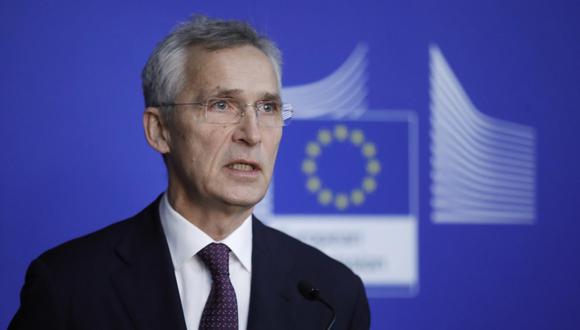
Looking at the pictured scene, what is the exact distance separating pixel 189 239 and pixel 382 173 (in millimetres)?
1177

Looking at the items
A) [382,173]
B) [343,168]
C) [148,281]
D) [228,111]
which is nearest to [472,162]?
[382,173]

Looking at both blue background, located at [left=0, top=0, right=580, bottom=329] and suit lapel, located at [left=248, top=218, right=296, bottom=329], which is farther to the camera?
blue background, located at [left=0, top=0, right=580, bottom=329]

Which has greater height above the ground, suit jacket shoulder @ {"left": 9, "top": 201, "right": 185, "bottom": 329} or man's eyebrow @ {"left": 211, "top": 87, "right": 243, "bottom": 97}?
man's eyebrow @ {"left": 211, "top": 87, "right": 243, "bottom": 97}

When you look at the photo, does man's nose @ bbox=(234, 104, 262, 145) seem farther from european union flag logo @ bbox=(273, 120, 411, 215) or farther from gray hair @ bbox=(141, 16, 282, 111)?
european union flag logo @ bbox=(273, 120, 411, 215)

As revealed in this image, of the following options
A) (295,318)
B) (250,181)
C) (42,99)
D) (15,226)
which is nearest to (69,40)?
(42,99)

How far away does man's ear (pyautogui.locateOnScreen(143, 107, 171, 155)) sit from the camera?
2.11 metres

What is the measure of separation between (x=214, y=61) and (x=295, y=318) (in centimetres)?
68

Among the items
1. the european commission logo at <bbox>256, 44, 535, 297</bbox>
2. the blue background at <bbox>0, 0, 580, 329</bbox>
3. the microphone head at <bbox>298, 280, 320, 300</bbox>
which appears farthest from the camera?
the european commission logo at <bbox>256, 44, 535, 297</bbox>

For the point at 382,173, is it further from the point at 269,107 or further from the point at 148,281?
the point at 148,281

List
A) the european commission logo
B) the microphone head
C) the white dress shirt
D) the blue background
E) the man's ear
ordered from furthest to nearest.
→ the european commission logo
the blue background
the man's ear
the white dress shirt
the microphone head

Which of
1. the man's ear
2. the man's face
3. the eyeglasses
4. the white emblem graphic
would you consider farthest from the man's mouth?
the white emblem graphic

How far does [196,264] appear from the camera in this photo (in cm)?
200

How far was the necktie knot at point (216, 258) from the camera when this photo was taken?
197cm

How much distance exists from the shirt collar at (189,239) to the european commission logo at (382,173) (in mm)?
830
